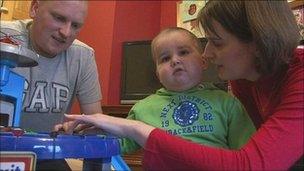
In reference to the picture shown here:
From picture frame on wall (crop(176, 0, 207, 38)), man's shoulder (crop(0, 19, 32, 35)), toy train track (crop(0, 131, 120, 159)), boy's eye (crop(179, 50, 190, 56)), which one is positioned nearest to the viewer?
toy train track (crop(0, 131, 120, 159))

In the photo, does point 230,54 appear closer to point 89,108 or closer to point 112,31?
point 89,108

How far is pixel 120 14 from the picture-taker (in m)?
2.45

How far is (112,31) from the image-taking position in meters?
2.41

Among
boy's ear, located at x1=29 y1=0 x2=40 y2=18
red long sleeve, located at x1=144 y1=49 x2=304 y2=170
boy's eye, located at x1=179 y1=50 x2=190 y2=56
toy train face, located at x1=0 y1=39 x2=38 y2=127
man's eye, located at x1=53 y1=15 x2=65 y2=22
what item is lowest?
red long sleeve, located at x1=144 y1=49 x2=304 y2=170

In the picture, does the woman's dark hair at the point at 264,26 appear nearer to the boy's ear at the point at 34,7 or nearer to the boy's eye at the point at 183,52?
the boy's eye at the point at 183,52

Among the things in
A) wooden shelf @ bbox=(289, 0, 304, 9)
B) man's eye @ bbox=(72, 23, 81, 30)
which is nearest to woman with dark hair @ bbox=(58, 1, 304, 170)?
man's eye @ bbox=(72, 23, 81, 30)

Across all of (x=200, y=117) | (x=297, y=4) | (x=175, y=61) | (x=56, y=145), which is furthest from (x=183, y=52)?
(x=297, y=4)

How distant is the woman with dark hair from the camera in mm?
676

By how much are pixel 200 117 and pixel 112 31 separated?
1.59 meters

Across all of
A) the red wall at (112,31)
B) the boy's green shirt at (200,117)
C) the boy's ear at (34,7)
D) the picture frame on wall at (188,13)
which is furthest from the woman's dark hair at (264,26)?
the red wall at (112,31)

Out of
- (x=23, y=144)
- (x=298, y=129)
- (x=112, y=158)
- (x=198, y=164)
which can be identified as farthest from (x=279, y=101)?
(x=23, y=144)

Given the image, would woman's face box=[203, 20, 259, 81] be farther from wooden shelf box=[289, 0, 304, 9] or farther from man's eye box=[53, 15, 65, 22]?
wooden shelf box=[289, 0, 304, 9]

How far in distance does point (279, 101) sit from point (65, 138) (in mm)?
472

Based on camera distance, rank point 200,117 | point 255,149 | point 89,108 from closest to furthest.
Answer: point 255,149, point 200,117, point 89,108
